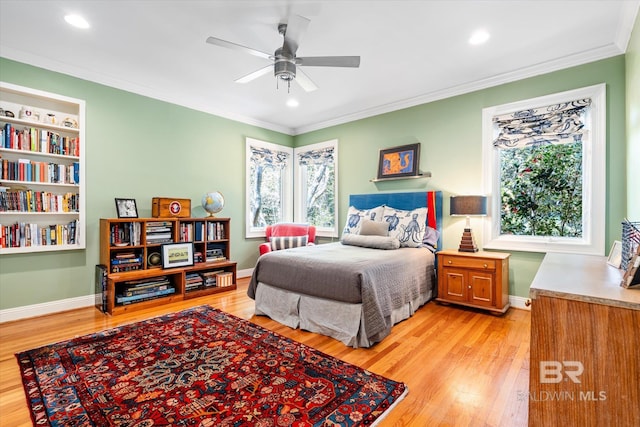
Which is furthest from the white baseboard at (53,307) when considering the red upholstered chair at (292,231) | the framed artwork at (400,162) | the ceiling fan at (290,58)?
the ceiling fan at (290,58)

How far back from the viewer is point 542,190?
324 centimetres

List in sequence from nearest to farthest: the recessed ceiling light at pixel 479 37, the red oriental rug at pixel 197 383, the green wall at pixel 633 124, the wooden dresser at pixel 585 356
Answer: the wooden dresser at pixel 585 356 → the red oriental rug at pixel 197 383 → the green wall at pixel 633 124 → the recessed ceiling light at pixel 479 37

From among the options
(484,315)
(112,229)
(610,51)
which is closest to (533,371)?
(484,315)

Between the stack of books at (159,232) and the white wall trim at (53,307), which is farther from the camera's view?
the stack of books at (159,232)

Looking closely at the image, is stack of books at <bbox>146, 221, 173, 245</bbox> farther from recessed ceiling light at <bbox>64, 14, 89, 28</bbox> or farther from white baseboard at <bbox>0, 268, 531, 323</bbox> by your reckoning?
recessed ceiling light at <bbox>64, 14, 89, 28</bbox>

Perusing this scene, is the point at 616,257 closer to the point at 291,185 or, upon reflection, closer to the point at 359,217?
the point at 359,217

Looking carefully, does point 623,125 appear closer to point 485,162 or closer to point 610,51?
point 610,51

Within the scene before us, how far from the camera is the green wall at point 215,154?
292cm

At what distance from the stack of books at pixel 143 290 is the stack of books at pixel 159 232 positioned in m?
0.46

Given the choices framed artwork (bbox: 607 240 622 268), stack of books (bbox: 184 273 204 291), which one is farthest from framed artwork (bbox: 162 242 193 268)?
framed artwork (bbox: 607 240 622 268)

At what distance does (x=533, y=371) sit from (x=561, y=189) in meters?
2.80

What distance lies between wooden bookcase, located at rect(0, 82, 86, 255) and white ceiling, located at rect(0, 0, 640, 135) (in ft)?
1.40

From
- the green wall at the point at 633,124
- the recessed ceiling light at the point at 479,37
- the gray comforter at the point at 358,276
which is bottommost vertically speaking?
the gray comforter at the point at 358,276

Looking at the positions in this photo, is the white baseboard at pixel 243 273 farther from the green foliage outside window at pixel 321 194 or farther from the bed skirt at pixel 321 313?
the bed skirt at pixel 321 313
